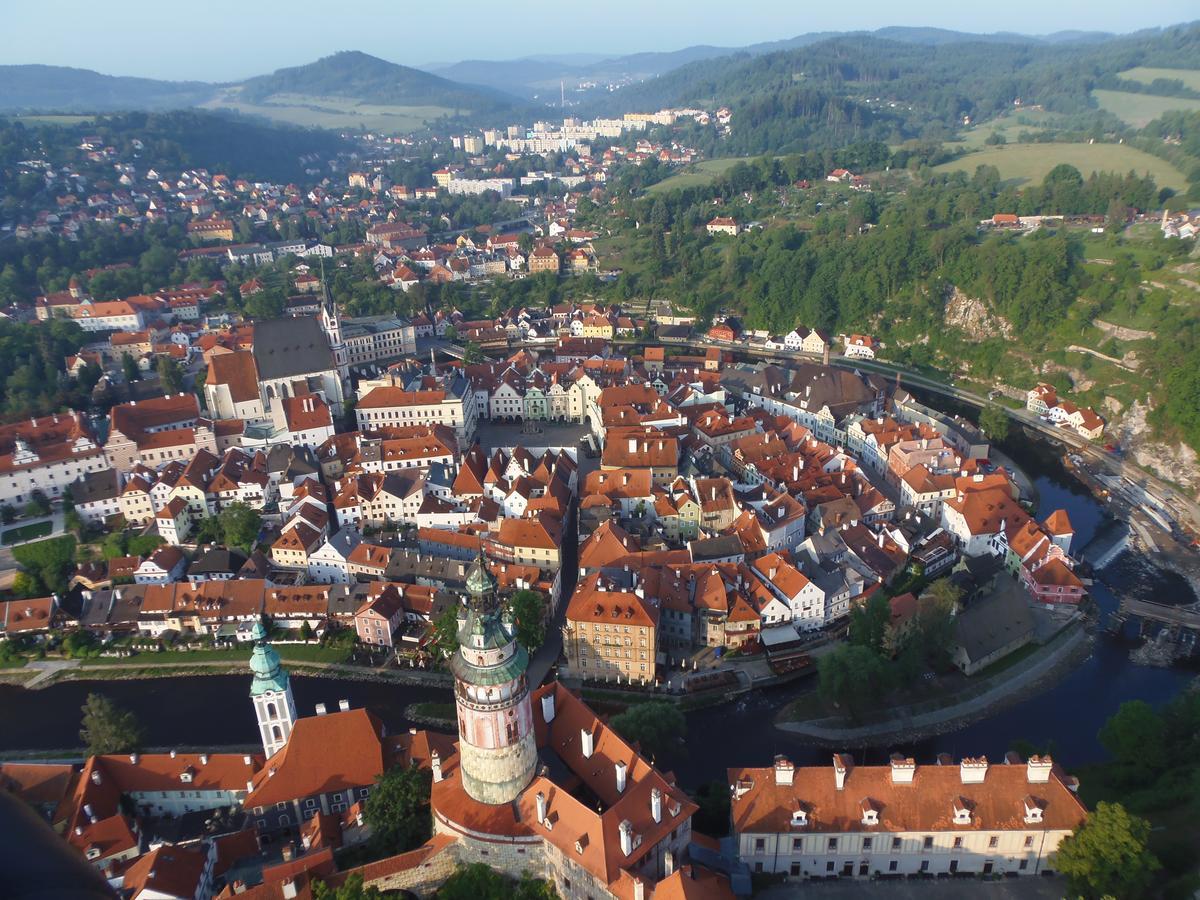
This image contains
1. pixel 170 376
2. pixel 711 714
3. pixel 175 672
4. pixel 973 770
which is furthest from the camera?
pixel 170 376

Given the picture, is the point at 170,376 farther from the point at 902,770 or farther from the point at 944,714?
the point at 902,770

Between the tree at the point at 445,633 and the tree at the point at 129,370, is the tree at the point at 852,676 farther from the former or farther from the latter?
the tree at the point at 129,370

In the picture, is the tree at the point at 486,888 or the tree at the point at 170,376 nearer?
the tree at the point at 486,888

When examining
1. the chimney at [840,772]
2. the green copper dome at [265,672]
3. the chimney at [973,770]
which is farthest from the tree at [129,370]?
the chimney at [973,770]

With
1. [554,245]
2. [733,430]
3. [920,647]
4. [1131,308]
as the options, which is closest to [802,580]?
[920,647]

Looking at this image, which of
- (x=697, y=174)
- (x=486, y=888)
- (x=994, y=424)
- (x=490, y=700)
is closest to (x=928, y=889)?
(x=486, y=888)

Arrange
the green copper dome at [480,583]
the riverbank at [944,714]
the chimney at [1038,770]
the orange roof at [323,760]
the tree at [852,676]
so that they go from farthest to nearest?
the riverbank at [944,714]
the tree at [852,676]
the orange roof at [323,760]
the chimney at [1038,770]
the green copper dome at [480,583]

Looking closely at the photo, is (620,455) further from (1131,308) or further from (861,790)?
(1131,308)
